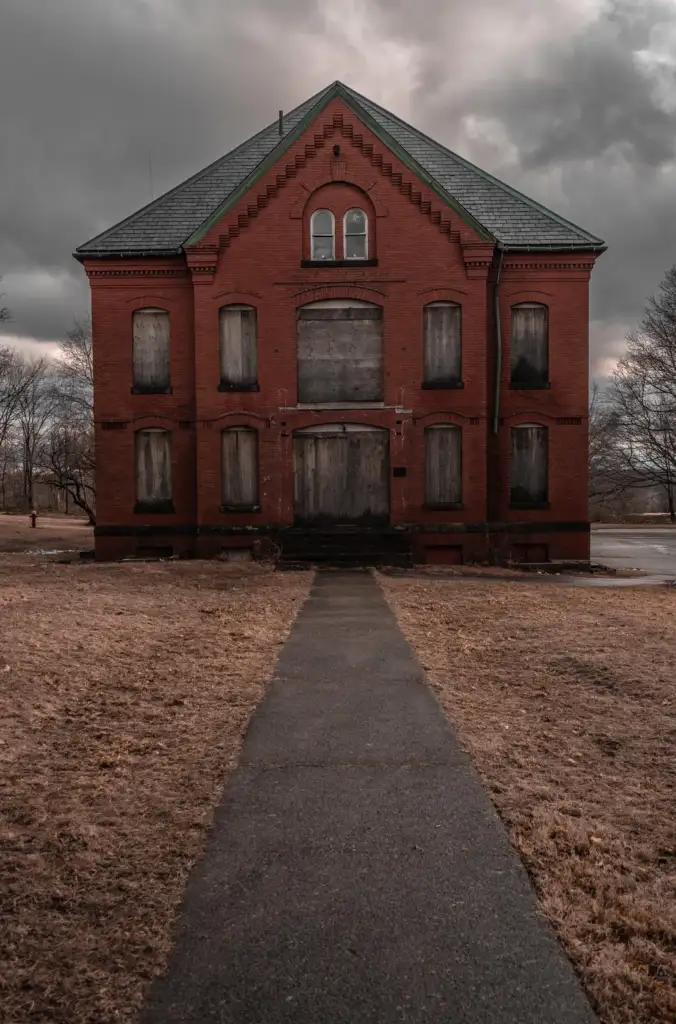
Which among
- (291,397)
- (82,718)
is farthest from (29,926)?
(291,397)

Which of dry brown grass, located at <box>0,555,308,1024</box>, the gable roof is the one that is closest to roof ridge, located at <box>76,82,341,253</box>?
the gable roof

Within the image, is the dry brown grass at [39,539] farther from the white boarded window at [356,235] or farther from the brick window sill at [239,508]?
the white boarded window at [356,235]

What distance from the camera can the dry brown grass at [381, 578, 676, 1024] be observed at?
3.14 m

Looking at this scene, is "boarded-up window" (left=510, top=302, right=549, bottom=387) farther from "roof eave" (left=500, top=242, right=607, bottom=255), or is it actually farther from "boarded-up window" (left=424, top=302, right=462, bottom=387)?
"boarded-up window" (left=424, top=302, right=462, bottom=387)

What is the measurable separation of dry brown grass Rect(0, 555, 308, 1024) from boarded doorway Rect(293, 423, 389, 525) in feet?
28.6

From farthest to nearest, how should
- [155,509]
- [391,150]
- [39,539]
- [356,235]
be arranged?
[39,539] → [155,509] → [356,235] → [391,150]

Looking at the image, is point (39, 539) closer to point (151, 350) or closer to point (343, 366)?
point (151, 350)

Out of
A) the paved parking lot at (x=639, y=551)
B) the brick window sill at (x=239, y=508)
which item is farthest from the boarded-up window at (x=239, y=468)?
the paved parking lot at (x=639, y=551)

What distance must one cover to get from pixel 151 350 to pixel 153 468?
3526 millimetres

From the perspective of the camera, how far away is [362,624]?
10891 millimetres

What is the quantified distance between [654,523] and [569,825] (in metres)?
54.7

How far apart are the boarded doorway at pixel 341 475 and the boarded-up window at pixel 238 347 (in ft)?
7.26

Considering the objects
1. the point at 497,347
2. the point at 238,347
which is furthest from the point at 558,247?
the point at 238,347

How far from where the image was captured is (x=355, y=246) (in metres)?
20.1
